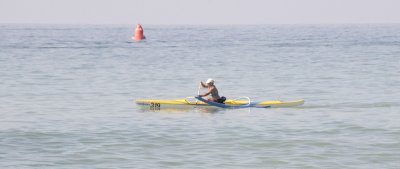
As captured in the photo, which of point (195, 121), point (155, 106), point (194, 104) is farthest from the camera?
A: point (194, 104)

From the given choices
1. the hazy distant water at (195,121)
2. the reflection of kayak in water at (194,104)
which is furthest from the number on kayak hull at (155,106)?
the hazy distant water at (195,121)

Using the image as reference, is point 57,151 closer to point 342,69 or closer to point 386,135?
point 386,135

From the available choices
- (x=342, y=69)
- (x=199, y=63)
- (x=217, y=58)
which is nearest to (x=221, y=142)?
(x=342, y=69)

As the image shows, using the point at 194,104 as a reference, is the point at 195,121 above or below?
below

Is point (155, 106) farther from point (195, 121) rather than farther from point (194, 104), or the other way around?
point (195, 121)

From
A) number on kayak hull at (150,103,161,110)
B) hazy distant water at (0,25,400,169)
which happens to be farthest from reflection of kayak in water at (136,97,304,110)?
hazy distant water at (0,25,400,169)

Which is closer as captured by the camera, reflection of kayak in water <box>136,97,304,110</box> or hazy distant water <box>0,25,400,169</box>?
hazy distant water <box>0,25,400,169</box>

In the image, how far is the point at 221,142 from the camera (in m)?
26.5

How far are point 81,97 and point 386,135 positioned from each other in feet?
55.4

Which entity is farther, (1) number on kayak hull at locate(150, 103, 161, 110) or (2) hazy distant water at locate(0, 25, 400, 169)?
(1) number on kayak hull at locate(150, 103, 161, 110)

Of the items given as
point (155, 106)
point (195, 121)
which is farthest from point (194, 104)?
point (195, 121)

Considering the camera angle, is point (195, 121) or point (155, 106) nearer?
point (195, 121)

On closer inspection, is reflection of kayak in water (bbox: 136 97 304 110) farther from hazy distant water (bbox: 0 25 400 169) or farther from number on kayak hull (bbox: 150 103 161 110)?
hazy distant water (bbox: 0 25 400 169)

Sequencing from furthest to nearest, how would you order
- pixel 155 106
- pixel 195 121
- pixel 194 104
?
pixel 194 104, pixel 155 106, pixel 195 121
